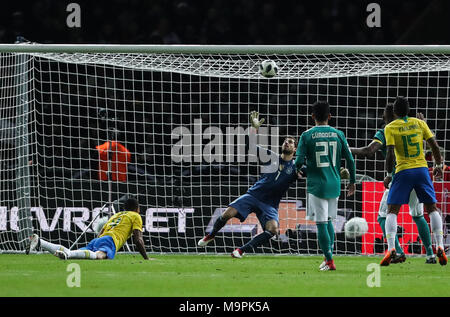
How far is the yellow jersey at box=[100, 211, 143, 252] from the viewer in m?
9.38

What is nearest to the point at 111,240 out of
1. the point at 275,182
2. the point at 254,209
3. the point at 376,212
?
the point at 254,209

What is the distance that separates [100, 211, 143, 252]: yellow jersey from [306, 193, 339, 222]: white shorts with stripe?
222cm

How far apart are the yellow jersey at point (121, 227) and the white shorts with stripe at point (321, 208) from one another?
2.22m

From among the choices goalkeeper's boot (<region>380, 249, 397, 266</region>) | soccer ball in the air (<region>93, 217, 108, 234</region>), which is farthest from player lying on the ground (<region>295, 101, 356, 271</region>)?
soccer ball in the air (<region>93, 217, 108, 234</region>)

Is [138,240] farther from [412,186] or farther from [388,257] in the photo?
[412,186]

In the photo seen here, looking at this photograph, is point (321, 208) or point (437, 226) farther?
point (437, 226)

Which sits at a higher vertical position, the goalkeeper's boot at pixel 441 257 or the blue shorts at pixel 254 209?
the blue shorts at pixel 254 209

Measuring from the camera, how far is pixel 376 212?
1165 centimetres

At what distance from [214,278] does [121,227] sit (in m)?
2.44

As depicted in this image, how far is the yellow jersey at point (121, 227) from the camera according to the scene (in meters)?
9.38

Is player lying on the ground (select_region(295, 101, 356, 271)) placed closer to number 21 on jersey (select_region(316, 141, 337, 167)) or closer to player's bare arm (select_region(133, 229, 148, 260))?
number 21 on jersey (select_region(316, 141, 337, 167))

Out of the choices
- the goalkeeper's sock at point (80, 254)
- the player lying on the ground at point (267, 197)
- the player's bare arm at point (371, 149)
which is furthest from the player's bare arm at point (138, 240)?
the player's bare arm at point (371, 149)

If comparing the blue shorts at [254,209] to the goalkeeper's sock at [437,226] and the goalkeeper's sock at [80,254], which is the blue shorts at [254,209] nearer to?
the goalkeeper's sock at [80,254]
